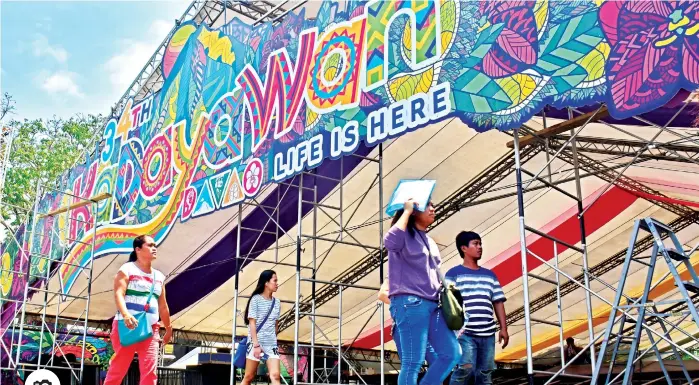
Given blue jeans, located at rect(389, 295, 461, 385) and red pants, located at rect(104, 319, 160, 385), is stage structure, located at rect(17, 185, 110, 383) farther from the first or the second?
blue jeans, located at rect(389, 295, 461, 385)

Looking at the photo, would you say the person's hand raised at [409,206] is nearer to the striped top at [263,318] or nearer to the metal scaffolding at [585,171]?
the metal scaffolding at [585,171]

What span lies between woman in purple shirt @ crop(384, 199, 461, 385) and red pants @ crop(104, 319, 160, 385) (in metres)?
2.06

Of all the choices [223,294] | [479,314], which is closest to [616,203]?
[479,314]

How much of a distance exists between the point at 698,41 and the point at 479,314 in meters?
2.00

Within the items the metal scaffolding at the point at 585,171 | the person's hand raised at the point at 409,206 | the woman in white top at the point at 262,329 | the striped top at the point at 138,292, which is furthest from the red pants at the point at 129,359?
the metal scaffolding at the point at 585,171

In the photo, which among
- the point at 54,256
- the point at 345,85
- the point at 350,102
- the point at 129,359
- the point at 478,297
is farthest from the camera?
the point at 54,256

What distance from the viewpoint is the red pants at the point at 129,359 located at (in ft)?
16.2

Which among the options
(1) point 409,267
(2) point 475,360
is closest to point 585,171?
(2) point 475,360

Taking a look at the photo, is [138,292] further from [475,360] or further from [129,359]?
[475,360]

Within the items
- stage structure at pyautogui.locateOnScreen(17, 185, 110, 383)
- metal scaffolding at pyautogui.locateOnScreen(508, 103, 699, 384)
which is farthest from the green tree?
metal scaffolding at pyautogui.locateOnScreen(508, 103, 699, 384)

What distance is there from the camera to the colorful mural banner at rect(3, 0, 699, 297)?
4441 mm

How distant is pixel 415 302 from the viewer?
11.9ft

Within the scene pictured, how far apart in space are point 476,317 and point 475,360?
0.85 feet

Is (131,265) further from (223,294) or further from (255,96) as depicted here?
(223,294)
